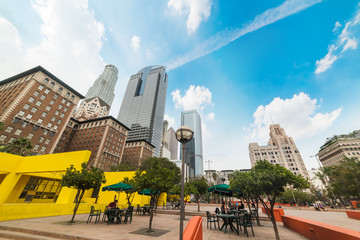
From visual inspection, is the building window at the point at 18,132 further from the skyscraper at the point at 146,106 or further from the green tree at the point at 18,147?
the skyscraper at the point at 146,106

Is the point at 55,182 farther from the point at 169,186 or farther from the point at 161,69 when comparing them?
the point at 161,69

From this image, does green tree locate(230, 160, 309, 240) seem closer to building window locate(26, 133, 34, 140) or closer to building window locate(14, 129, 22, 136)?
building window locate(14, 129, 22, 136)

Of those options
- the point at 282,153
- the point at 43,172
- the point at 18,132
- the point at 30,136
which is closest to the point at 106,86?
the point at 30,136

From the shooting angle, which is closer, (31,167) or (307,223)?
(307,223)

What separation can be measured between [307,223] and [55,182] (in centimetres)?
2895

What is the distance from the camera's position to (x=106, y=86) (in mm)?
171000

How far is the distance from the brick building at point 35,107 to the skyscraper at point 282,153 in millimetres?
101539

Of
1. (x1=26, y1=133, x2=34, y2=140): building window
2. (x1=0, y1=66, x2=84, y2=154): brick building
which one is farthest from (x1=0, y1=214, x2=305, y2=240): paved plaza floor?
(x1=26, y1=133, x2=34, y2=140): building window

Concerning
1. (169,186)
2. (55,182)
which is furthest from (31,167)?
(169,186)

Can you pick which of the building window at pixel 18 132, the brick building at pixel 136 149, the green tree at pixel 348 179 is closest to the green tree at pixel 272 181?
the green tree at pixel 348 179

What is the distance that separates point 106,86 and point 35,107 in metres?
137

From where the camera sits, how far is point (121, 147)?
74.2 meters

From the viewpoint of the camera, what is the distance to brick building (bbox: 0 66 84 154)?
41.1 metres

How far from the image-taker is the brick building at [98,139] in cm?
6312
